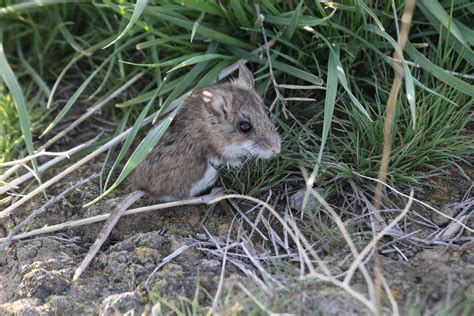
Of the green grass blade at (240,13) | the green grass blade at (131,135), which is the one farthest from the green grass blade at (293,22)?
the green grass blade at (131,135)

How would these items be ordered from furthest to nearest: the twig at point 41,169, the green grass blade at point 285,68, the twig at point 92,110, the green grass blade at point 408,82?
the twig at point 92,110 → the twig at point 41,169 → the green grass blade at point 285,68 → the green grass blade at point 408,82

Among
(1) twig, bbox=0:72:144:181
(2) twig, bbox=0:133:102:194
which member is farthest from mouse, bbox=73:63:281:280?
(1) twig, bbox=0:72:144:181

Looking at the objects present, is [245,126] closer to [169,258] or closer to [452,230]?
[169,258]

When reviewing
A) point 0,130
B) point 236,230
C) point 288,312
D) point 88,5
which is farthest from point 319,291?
point 88,5

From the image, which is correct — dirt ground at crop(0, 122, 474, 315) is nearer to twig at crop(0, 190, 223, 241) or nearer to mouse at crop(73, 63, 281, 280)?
twig at crop(0, 190, 223, 241)

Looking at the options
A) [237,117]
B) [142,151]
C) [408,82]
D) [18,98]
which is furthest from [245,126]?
[18,98]

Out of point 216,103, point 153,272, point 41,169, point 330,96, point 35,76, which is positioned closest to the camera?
point 153,272

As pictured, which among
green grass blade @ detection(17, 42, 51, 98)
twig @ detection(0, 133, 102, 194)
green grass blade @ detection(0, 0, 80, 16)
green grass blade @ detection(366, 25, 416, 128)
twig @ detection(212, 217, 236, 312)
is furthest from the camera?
green grass blade @ detection(17, 42, 51, 98)

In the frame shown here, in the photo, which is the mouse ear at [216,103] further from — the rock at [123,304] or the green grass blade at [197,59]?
the rock at [123,304]
